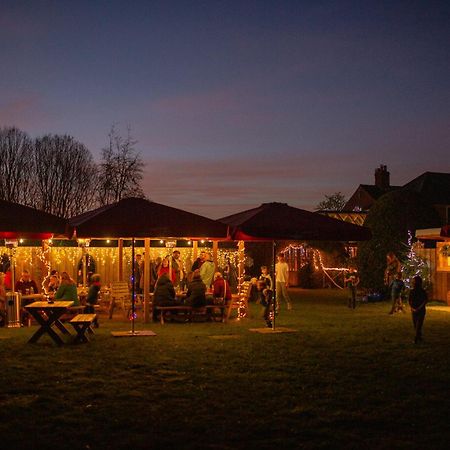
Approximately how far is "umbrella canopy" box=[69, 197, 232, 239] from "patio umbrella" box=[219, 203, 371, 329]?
58cm

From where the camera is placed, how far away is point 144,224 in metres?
14.4

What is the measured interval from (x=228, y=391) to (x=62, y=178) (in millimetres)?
39174

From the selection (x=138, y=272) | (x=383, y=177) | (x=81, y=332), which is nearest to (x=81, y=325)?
(x=81, y=332)

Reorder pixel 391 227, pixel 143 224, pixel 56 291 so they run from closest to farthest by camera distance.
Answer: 1. pixel 143 224
2. pixel 56 291
3. pixel 391 227

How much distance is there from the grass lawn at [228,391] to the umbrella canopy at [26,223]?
6.40 feet

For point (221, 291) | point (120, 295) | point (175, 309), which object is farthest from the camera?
point (120, 295)

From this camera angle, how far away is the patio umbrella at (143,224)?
14.1 m

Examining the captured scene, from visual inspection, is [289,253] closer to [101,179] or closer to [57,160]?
[101,179]

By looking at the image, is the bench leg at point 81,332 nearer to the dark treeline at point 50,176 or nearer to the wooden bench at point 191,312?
the wooden bench at point 191,312

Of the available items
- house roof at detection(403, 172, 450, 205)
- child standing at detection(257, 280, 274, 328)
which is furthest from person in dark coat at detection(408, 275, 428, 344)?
house roof at detection(403, 172, 450, 205)

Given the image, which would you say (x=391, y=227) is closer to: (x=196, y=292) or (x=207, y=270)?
(x=207, y=270)

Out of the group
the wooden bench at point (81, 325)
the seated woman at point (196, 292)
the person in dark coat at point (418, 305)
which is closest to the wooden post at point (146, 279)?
the seated woman at point (196, 292)

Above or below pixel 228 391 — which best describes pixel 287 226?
above

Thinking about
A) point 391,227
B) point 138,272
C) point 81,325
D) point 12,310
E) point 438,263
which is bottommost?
point 81,325
